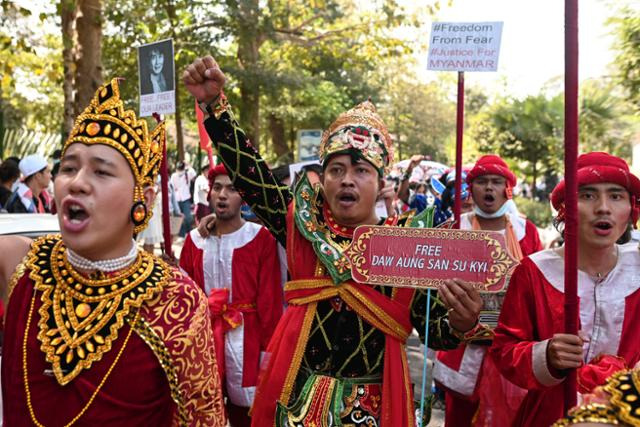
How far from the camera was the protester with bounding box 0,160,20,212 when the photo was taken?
855 centimetres

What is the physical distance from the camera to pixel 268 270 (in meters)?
4.74

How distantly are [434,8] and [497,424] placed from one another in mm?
11658

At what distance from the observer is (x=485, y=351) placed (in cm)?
458

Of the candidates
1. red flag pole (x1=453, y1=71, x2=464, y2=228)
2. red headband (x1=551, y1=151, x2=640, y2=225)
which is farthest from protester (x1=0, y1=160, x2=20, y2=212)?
red headband (x1=551, y1=151, x2=640, y2=225)

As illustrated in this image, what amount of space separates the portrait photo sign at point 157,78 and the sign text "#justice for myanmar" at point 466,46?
1.76m

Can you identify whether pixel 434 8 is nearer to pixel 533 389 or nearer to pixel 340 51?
pixel 340 51

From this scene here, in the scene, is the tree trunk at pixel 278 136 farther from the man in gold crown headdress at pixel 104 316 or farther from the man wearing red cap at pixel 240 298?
the man in gold crown headdress at pixel 104 316

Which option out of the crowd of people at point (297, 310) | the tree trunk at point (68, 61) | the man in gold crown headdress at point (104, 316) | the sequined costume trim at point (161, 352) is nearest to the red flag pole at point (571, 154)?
the crowd of people at point (297, 310)

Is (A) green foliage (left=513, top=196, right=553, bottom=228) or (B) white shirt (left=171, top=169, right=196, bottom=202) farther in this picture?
(A) green foliage (left=513, top=196, right=553, bottom=228)

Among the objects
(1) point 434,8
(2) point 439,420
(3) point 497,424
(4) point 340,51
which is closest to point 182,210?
(4) point 340,51

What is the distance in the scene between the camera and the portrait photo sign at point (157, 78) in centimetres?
504

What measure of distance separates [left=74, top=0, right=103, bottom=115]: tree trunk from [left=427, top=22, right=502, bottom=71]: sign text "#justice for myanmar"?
22.8ft

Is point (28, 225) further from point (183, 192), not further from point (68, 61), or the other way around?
point (183, 192)

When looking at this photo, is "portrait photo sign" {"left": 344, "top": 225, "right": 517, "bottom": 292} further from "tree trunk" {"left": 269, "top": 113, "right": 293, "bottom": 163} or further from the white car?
"tree trunk" {"left": 269, "top": 113, "right": 293, "bottom": 163}
